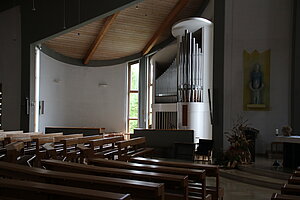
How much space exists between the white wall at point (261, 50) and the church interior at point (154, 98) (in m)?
0.02

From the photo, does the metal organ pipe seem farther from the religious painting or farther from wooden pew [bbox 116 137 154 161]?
wooden pew [bbox 116 137 154 161]

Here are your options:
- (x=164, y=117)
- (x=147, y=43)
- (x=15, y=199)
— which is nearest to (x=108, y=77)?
(x=147, y=43)

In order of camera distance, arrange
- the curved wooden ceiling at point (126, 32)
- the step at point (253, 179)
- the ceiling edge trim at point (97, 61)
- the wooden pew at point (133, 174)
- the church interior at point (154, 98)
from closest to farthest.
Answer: the wooden pew at point (133, 174) → the church interior at point (154, 98) → the step at point (253, 179) → the curved wooden ceiling at point (126, 32) → the ceiling edge trim at point (97, 61)

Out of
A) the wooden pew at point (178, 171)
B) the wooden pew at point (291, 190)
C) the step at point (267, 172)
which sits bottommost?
the step at point (267, 172)

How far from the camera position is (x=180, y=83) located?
9.87m

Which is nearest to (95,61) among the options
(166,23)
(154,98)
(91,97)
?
(91,97)

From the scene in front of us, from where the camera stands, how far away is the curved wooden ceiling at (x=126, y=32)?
35.8 feet

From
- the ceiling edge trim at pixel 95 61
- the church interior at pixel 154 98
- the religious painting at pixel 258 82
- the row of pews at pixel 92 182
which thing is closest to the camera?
the row of pews at pixel 92 182

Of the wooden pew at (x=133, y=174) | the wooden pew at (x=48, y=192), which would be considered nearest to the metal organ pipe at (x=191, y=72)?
the wooden pew at (x=133, y=174)

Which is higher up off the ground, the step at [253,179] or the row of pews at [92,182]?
the row of pews at [92,182]

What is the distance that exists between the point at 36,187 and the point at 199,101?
26.0ft

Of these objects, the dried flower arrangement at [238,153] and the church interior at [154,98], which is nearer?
the church interior at [154,98]

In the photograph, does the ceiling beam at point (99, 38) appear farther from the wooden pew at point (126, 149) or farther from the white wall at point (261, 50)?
the wooden pew at point (126, 149)

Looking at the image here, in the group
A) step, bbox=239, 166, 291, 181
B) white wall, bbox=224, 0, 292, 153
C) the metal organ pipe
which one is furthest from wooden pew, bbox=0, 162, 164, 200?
the metal organ pipe
